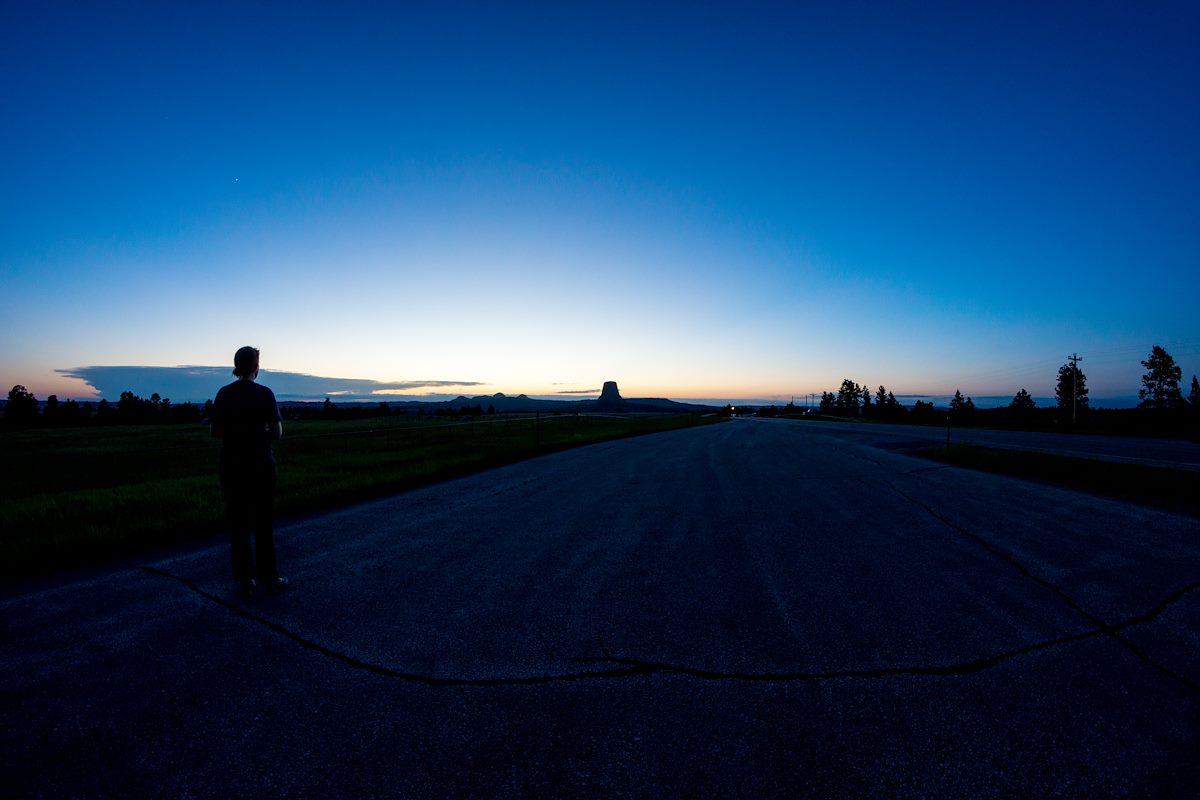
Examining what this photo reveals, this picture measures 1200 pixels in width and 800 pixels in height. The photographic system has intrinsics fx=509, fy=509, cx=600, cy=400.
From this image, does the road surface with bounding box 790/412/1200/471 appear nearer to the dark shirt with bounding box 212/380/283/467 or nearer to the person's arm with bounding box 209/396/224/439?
the dark shirt with bounding box 212/380/283/467

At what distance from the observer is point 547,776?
2295mm

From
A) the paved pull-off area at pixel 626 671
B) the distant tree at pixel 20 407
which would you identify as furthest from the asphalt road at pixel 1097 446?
the distant tree at pixel 20 407

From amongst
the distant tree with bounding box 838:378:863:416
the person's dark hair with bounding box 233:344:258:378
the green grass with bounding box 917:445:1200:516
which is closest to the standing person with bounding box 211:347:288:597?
the person's dark hair with bounding box 233:344:258:378

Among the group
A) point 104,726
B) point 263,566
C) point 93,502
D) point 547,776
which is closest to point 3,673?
point 104,726

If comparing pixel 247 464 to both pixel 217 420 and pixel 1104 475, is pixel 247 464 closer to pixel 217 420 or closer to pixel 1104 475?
pixel 217 420

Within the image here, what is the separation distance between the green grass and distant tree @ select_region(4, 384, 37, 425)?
108761mm

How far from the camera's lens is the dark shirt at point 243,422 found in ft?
14.8

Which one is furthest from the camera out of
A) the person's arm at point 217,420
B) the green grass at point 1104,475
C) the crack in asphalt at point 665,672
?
the green grass at point 1104,475

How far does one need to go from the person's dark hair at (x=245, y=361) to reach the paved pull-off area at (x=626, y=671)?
2.02 meters

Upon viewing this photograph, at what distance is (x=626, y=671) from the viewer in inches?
127

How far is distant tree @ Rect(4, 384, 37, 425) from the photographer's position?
72.3 metres

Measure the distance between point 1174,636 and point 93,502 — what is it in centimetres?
1412

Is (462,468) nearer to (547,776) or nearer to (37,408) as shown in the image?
(547,776)

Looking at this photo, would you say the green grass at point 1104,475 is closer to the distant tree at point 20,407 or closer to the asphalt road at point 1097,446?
the asphalt road at point 1097,446
